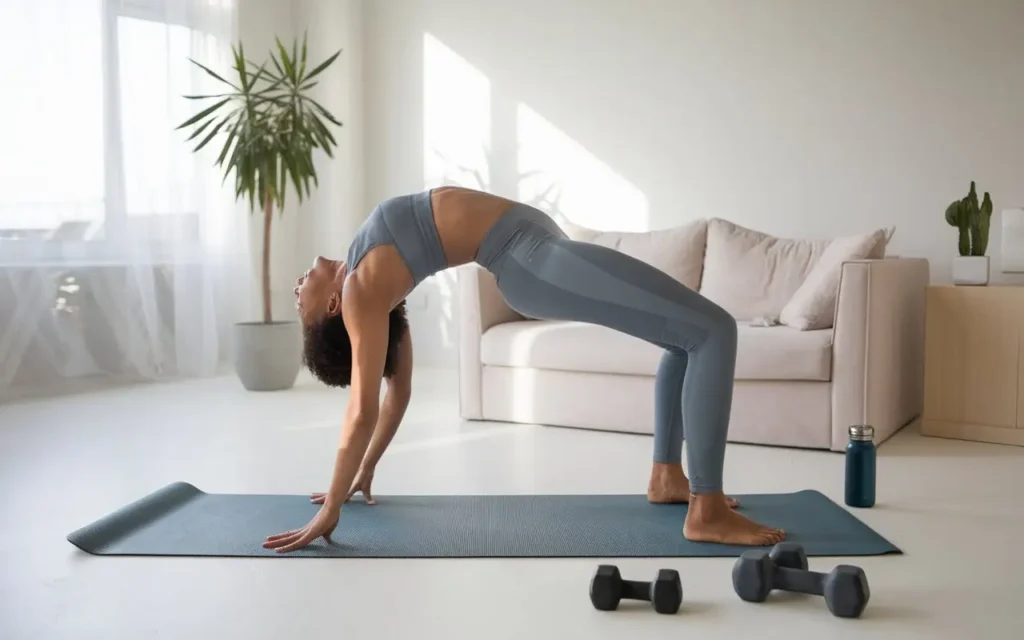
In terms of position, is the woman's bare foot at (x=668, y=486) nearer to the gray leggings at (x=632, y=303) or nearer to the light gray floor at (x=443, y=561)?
the light gray floor at (x=443, y=561)

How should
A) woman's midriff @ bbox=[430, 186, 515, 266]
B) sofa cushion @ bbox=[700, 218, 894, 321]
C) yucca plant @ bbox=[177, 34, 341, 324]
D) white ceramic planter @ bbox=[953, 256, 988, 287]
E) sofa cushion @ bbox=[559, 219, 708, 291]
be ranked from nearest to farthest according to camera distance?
woman's midriff @ bbox=[430, 186, 515, 266]
white ceramic planter @ bbox=[953, 256, 988, 287]
sofa cushion @ bbox=[700, 218, 894, 321]
sofa cushion @ bbox=[559, 219, 708, 291]
yucca plant @ bbox=[177, 34, 341, 324]

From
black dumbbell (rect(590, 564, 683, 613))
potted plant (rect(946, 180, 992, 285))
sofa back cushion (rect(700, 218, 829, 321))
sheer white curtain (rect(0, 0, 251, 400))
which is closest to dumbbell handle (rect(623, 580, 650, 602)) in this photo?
black dumbbell (rect(590, 564, 683, 613))

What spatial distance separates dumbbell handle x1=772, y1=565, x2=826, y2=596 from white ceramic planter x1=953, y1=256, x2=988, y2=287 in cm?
234

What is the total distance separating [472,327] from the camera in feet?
14.2

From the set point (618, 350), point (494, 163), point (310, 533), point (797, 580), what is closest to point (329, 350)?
point (310, 533)

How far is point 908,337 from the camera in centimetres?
404

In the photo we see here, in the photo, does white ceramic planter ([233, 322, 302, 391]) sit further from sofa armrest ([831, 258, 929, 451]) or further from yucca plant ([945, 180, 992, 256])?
yucca plant ([945, 180, 992, 256])

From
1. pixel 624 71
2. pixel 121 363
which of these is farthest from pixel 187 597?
pixel 624 71

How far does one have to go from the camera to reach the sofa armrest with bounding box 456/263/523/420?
4.32 metres

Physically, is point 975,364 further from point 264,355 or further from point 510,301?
point 264,355

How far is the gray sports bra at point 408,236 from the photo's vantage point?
2371mm

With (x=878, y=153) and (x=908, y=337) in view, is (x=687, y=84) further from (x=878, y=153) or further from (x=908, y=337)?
(x=908, y=337)

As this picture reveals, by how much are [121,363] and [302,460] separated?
8.00 ft

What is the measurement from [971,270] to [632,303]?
2216 mm
